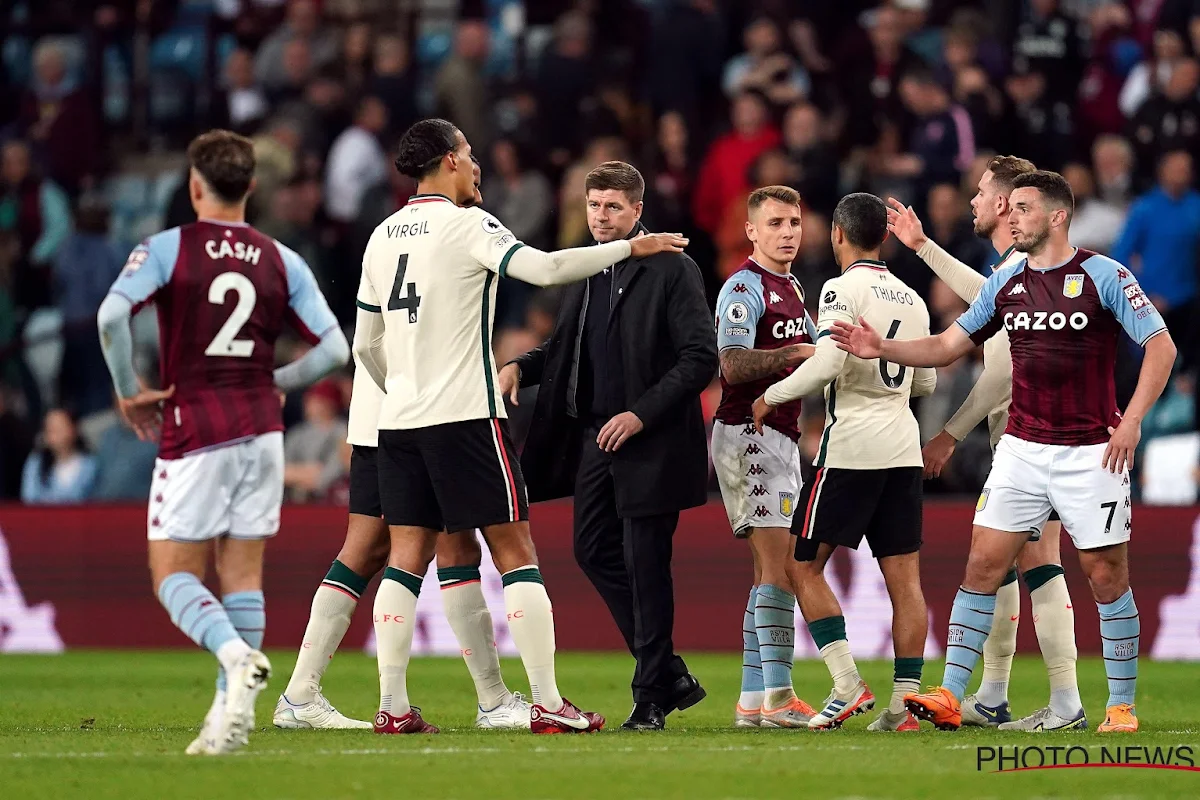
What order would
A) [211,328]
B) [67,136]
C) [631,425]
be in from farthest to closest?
[67,136], [631,425], [211,328]

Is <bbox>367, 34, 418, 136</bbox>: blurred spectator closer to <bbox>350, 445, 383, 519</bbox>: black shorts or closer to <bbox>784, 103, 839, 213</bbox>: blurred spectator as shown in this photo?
<bbox>784, 103, 839, 213</bbox>: blurred spectator

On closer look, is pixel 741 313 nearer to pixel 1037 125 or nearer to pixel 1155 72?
pixel 1037 125

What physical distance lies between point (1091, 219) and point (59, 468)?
9.02 metres

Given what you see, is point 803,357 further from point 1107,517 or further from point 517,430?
point 517,430

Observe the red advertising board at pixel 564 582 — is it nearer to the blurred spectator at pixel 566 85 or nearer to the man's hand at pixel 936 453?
the man's hand at pixel 936 453

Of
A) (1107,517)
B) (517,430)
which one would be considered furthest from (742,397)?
(517,430)

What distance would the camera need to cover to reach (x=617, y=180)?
8.86 meters

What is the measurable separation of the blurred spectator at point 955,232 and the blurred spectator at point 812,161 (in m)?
1.33

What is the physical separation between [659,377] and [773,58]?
30.3ft

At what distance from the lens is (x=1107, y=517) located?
830cm

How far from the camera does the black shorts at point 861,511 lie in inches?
345

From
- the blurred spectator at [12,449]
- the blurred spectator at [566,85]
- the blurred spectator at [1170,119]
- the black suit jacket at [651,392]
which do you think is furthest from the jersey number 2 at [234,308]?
the blurred spectator at [566,85]

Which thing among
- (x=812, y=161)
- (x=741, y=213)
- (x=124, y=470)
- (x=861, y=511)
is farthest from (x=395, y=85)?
(x=861, y=511)

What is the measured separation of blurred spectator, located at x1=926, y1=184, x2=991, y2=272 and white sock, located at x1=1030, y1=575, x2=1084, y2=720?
6.24m
